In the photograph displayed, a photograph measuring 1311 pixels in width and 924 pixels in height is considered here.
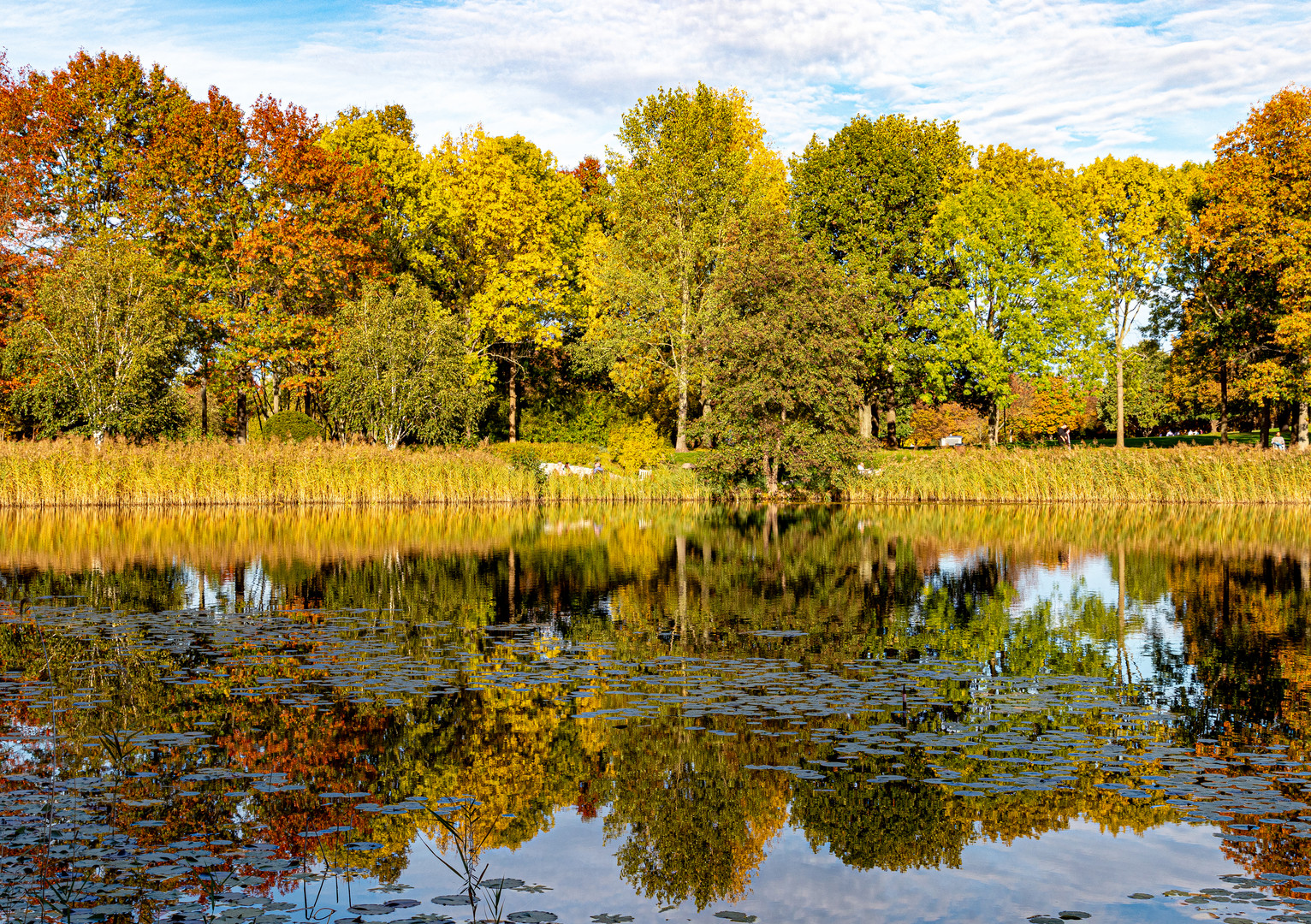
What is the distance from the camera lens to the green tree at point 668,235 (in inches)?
2012

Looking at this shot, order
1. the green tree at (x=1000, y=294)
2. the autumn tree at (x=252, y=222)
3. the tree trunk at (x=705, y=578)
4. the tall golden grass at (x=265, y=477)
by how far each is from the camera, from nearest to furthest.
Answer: the tree trunk at (x=705, y=578) < the tall golden grass at (x=265, y=477) < the autumn tree at (x=252, y=222) < the green tree at (x=1000, y=294)

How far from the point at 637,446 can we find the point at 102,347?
23231mm

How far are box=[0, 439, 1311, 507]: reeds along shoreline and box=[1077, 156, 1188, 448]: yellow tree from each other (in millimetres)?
14852

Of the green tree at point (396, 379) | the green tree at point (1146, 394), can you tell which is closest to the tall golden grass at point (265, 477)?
the green tree at point (396, 379)

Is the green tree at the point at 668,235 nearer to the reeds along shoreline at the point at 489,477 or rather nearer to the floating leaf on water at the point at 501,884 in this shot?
the reeds along shoreline at the point at 489,477

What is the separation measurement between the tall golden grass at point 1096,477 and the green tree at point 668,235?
38.1ft

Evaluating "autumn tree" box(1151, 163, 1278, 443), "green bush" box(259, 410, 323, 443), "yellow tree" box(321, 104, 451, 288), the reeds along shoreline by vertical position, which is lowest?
the reeds along shoreline

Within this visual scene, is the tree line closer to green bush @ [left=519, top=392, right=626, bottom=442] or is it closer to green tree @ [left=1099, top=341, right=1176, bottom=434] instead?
green bush @ [left=519, top=392, right=626, bottom=442]

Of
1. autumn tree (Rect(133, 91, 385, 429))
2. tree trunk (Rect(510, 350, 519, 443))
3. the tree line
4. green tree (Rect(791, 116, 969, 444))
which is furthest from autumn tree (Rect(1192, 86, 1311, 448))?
autumn tree (Rect(133, 91, 385, 429))

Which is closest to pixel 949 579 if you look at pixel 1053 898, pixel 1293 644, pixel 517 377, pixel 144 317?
pixel 1293 644

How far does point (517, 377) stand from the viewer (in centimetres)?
6469

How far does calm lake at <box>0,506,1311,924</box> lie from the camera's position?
647cm

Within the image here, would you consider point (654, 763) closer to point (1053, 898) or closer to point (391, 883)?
point (391, 883)

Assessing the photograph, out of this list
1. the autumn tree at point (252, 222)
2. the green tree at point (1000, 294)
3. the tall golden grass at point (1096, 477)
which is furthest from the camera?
the green tree at point (1000, 294)
